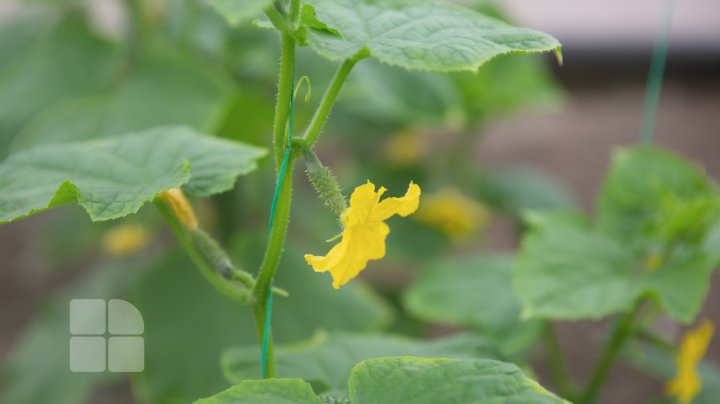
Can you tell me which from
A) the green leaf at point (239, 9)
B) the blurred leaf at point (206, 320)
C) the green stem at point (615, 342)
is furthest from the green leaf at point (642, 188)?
the green leaf at point (239, 9)

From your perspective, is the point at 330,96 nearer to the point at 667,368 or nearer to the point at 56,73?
the point at 667,368

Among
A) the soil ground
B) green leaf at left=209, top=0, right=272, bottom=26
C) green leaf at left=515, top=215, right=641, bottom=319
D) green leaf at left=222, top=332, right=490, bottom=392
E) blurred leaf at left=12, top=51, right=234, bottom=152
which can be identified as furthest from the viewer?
the soil ground

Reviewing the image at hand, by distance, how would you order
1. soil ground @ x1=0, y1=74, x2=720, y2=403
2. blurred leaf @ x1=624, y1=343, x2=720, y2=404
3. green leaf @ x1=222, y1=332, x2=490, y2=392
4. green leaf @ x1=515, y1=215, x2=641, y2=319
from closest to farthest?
green leaf @ x1=222, y1=332, x2=490, y2=392 < green leaf @ x1=515, y1=215, x2=641, y2=319 < blurred leaf @ x1=624, y1=343, x2=720, y2=404 < soil ground @ x1=0, y1=74, x2=720, y2=403

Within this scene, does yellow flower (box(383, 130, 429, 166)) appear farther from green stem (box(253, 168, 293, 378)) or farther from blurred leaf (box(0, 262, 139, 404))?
green stem (box(253, 168, 293, 378))

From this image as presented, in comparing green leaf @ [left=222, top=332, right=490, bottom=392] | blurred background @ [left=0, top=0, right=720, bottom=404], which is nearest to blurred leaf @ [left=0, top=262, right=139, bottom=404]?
blurred background @ [left=0, top=0, right=720, bottom=404]

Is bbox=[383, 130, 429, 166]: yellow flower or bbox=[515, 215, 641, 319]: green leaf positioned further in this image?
bbox=[383, 130, 429, 166]: yellow flower

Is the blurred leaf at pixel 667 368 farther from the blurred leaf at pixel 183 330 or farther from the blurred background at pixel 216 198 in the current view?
the blurred leaf at pixel 183 330

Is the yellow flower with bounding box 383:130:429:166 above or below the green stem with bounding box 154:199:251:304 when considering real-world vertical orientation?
below
